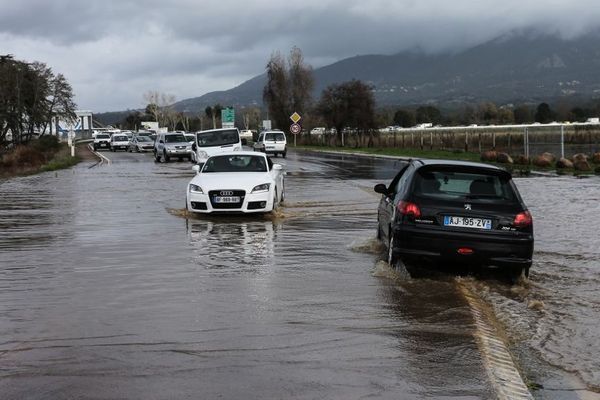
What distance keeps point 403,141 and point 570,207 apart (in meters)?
45.2

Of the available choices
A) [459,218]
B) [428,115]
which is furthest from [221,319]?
[428,115]

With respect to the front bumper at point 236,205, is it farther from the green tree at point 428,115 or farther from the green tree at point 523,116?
the green tree at point 428,115

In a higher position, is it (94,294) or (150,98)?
(150,98)

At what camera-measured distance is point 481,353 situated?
5.99 meters

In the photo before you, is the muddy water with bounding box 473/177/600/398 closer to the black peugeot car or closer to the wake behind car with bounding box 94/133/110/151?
the black peugeot car

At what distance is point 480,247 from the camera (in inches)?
344

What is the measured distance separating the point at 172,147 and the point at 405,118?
109608 mm

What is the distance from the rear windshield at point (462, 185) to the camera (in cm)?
905

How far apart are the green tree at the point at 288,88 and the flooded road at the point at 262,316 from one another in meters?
74.6

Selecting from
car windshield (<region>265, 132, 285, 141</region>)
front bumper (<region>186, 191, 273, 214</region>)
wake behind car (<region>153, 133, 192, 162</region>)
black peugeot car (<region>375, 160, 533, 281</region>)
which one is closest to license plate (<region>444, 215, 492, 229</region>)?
black peugeot car (<region>375, 160, 533, 281</region>)

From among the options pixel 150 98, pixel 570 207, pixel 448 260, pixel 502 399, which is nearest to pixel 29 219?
pixel 448 260

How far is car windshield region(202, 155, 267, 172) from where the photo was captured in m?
16.9

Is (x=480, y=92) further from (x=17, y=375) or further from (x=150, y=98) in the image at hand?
(x=17, y=375)

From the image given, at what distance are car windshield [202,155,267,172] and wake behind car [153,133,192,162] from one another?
87.3ft
